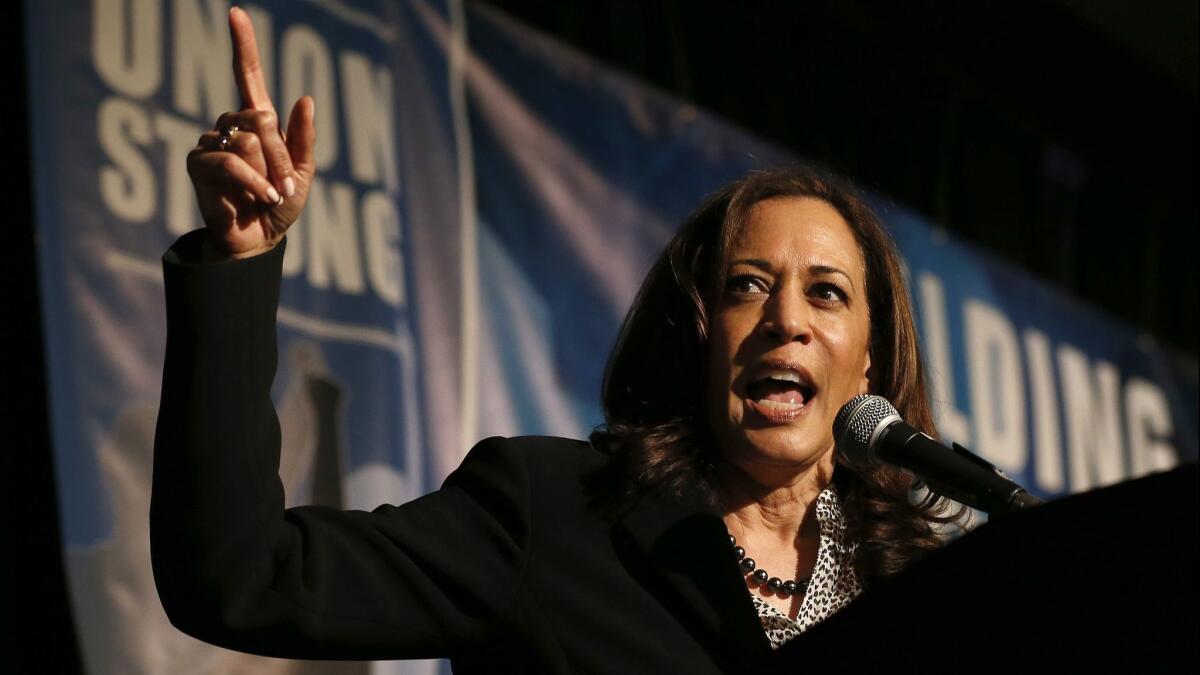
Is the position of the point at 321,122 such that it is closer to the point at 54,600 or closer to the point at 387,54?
the point at 387,54

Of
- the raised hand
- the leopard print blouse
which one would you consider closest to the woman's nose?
the leopard print blouse

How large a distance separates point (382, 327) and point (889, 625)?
212cm

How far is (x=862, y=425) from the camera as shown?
1523mm

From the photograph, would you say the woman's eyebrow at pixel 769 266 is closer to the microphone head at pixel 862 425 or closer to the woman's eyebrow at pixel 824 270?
the woman's eyebrow at pixel 824 270

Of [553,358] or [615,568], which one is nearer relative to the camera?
[615,568]

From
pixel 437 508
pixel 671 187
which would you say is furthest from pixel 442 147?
pixel 437 508

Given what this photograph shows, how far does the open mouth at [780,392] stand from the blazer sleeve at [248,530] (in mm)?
489

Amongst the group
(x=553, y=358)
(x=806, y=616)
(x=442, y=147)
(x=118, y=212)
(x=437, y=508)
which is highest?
(x=442, y=147)

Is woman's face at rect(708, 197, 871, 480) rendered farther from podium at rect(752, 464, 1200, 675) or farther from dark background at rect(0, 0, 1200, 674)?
dark background at rect(0, 0, 1200, 674)

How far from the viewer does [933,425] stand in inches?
82.8

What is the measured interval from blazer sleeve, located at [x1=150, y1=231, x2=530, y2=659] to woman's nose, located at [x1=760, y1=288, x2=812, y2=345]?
55 cm

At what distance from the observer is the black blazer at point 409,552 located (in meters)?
1.28

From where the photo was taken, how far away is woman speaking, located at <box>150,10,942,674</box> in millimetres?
1288

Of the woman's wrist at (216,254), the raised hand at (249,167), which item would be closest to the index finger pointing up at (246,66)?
the raised hand at (249,167)
